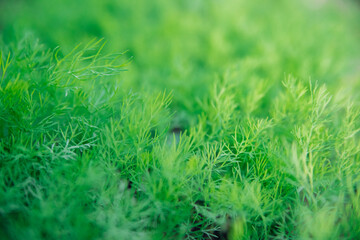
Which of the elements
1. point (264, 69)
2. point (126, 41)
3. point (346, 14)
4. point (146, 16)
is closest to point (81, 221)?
point (264, 69)

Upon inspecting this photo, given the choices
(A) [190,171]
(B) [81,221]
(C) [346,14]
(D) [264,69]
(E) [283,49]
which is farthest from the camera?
(C) [346,14]

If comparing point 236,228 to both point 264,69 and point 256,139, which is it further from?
point 264,69

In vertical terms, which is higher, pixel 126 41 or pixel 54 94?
pixel 126 41

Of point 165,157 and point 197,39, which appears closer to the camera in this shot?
point 165,157

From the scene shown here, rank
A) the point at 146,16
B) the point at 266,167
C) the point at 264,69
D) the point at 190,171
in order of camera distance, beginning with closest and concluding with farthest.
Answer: the point at 190,171
the point at 266,167
the point at 264,69
the point at 146,16

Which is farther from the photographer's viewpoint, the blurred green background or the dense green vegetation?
the blurred green background

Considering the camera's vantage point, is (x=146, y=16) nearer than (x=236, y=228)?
No

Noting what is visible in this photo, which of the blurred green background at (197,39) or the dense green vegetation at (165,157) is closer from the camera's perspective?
the dense green vegetation at (165,157)

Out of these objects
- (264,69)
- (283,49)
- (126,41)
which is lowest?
(126,41)

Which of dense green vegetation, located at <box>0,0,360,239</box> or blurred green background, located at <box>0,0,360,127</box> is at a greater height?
blurred green background, located at <box>0,0,360,127</box>

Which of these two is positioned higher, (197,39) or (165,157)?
(197,39)
